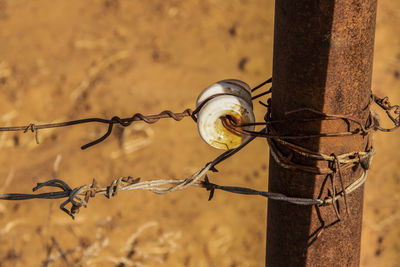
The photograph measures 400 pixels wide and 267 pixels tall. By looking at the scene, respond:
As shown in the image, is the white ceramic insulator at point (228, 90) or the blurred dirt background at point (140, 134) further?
the blurred dirt background at point (140, 134)

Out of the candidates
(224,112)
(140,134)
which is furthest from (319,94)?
(140,134)

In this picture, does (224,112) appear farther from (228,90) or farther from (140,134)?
(140,134)

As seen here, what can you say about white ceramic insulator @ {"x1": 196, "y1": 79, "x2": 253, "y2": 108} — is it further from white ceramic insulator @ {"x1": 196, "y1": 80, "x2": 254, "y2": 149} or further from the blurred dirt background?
the blurred dirt background

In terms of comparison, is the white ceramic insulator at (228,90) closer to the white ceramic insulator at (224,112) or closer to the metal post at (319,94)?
the white ceramic insulator at (224,112)

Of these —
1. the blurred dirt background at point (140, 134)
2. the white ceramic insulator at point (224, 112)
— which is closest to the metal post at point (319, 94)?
the white ceramic insulator at point (224, 112)

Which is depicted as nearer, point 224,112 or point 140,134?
point 224,112

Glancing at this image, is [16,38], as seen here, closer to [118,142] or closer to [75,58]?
[75,58]

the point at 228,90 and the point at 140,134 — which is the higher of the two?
the point at 140,134

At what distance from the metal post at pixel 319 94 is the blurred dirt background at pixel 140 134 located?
1391mm

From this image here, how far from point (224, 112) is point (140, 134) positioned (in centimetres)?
313

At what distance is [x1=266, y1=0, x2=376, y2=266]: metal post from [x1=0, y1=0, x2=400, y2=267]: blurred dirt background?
1.39 m

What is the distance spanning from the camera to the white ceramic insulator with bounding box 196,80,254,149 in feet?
4.61

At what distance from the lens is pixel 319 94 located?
4.20 feet

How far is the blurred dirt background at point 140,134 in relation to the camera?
357 centimetres
